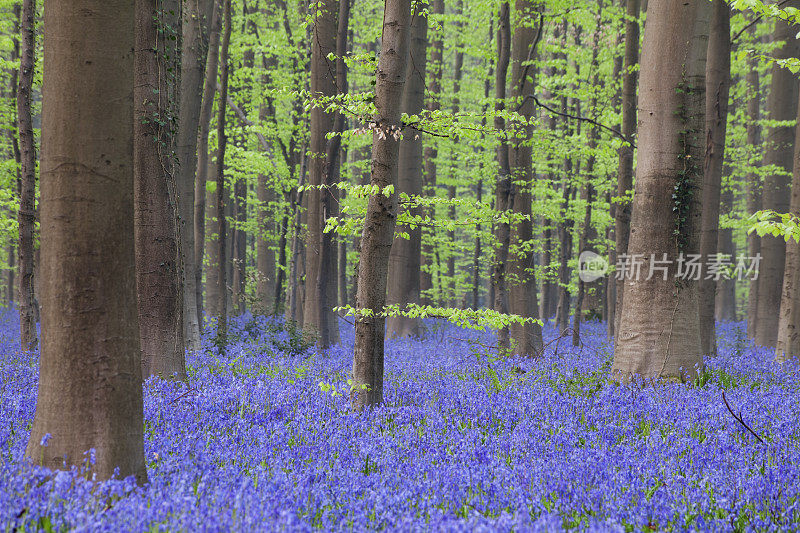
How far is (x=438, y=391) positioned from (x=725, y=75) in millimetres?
9132

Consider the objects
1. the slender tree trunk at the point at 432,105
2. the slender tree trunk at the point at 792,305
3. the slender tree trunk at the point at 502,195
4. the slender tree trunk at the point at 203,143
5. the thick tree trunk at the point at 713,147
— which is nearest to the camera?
the slender tree trunk at the point at 502,195

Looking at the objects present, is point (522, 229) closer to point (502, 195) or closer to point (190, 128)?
point (502, 195)

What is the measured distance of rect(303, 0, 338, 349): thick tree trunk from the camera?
483 inches

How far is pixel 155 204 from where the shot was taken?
673 centimetres

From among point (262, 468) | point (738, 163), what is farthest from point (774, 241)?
point (262, 468)

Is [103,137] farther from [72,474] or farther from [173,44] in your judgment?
[173,44]

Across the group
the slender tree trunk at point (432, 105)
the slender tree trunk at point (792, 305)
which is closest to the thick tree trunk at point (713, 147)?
the slender tree trunk at point (792, 305)

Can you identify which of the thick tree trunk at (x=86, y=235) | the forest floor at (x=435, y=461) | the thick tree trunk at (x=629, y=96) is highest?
the thick tree trunk at (x=629, y=96)

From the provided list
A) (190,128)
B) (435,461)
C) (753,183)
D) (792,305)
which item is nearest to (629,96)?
(792,305)

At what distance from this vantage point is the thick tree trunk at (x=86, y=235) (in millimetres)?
3252

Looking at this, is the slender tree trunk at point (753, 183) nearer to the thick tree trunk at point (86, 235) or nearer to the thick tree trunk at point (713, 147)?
the thick tree trunk at point (713, 147)

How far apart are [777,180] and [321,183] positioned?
1343 cm

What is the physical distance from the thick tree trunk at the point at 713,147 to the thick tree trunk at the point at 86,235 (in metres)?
10.4

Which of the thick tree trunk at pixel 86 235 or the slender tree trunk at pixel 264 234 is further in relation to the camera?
the slender tree trunk at pixel 264 234
